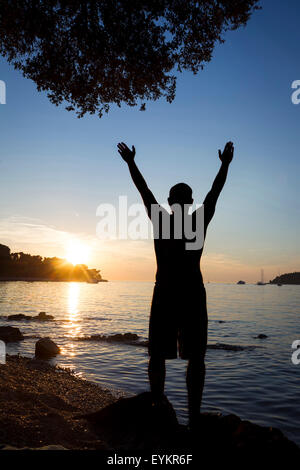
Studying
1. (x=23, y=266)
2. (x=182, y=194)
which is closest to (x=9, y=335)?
(x=182, y=194)

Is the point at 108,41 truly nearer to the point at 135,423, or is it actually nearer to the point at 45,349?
the point at 135,423

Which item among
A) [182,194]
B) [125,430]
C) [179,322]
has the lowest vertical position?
[125,430]

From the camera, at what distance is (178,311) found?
4.00 meters

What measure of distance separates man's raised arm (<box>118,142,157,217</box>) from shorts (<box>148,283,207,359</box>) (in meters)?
1.10

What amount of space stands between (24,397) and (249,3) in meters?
9.25

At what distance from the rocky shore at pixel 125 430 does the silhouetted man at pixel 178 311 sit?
34 centimetres

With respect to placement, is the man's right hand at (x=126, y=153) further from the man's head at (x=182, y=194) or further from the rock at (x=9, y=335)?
the rock at (x=9, y=335)

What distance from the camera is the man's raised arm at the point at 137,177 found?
421cm

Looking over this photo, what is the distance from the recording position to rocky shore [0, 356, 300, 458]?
3.65 metres

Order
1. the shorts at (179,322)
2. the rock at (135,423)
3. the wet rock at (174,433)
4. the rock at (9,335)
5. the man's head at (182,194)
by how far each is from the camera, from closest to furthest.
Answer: the wet rock at (174,433) → the shorts at (179,322) → the rock at (135,423) → the man's head at (182,194) → the rock at (9,335)

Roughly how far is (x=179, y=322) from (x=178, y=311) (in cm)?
14

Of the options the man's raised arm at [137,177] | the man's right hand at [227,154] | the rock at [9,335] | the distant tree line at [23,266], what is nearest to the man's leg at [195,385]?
the man's raised arm at [137,177]

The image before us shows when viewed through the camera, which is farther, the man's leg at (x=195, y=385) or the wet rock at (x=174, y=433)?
the man's leg at (x=195, y=385)

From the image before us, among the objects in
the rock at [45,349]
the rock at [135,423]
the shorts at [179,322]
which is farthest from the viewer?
the rock at [45,349]
